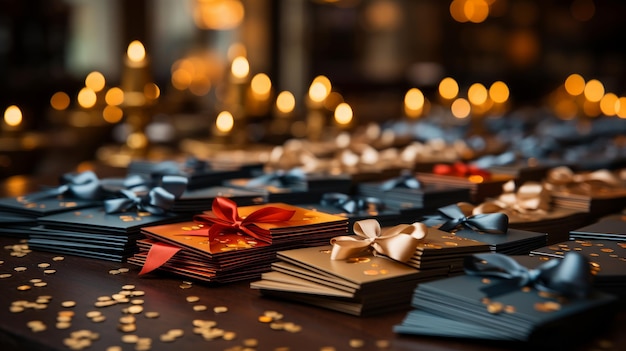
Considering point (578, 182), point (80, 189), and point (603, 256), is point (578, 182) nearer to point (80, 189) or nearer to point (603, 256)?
point (603, 256)

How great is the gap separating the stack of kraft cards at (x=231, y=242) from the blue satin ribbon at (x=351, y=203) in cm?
20

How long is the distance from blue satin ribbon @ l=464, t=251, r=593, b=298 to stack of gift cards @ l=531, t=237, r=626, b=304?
0.06 m

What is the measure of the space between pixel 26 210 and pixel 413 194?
847mm

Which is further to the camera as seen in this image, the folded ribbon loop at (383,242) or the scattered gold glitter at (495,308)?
the folded ribbon loop at (383,242)

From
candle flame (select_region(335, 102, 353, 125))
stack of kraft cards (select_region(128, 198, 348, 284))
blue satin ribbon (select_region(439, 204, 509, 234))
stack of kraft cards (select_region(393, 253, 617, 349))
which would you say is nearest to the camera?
stack of kraft cards (select_region(393, 253, 617, 349))

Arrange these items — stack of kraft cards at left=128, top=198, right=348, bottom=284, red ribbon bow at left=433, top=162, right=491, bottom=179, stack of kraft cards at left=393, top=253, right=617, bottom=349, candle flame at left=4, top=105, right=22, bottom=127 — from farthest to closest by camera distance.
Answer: candle flame at left=4, top=105, right=22, bottom=127
red ribbon bow at left=433, top=162, right=491, bottom=179
stack of kraft cards at left=128, top=198, right=348, bottom=284
stack of kraft cards at left=393, top=253, right=617, bottom=349

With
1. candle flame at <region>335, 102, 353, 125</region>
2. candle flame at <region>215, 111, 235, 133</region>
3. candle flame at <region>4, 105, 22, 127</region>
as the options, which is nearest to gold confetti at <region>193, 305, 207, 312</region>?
candle flame at <region>4, 105, 22, 127</region>

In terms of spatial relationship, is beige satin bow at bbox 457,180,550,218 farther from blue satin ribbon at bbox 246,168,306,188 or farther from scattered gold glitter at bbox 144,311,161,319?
scattered gold glitter at bbox 144,311,161,319

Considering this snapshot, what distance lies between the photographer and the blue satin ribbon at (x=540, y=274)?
1.11 meters

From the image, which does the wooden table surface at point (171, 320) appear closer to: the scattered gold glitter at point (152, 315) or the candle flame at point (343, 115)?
the scattered gold glitter at point (152, 315)

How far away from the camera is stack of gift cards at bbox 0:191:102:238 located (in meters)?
1.79

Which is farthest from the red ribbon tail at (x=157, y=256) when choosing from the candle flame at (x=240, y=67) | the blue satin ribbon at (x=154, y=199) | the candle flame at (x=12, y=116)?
the candle flame at (x=240, y=67)

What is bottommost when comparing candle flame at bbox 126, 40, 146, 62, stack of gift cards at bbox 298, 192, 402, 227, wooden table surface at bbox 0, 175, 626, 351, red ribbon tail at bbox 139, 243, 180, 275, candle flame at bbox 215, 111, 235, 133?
wooden table surface at bbox 0, 175, 626, 351

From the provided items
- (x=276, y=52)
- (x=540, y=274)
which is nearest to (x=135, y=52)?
(x=540, y=274)
